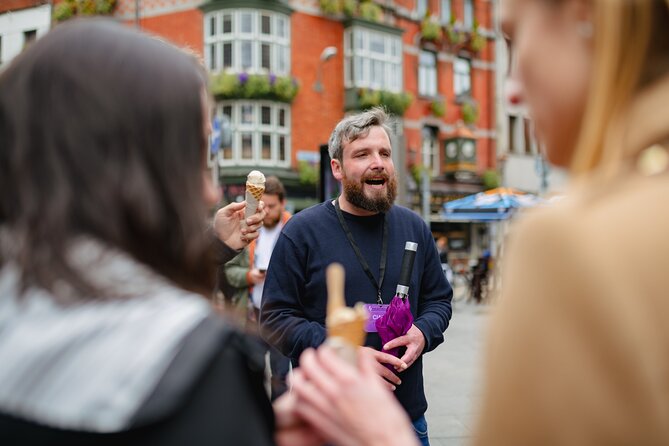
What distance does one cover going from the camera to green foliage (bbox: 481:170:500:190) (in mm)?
23609

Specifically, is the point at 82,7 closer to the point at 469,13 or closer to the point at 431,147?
the point at 431,147

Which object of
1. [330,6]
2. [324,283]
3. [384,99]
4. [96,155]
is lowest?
[324,283]

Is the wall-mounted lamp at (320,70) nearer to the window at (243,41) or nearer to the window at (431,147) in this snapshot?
the window at (243,41)

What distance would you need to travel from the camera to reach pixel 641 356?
604 millimetres

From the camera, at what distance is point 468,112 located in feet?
77.2

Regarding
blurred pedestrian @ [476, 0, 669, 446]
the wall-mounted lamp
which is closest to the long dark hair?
blurred pedestrian @ [476, 0, 669, 446]

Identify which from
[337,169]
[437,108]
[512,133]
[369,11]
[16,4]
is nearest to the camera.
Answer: [337,169]

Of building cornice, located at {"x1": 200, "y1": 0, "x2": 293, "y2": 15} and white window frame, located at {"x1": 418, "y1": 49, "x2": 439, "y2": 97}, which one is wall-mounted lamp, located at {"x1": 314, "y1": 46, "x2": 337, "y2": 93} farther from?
white window frame, located at {"x1": 418, "y1": 49, "x2": 439, "y2": 97}

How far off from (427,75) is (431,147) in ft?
9.55

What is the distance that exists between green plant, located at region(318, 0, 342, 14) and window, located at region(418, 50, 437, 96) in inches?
174

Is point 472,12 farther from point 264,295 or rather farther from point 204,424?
point 204,424

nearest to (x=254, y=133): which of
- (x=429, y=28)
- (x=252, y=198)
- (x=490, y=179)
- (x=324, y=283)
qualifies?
(x=429, y=28)

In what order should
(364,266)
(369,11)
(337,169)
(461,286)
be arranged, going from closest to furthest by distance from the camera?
(364,266), (337,169), (461,286), (369,11)

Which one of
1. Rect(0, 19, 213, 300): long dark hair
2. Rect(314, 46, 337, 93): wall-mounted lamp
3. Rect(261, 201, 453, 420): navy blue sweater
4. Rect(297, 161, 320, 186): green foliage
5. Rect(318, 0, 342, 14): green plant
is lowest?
Rect(261, 201, 453, 420): navy blue sweater
